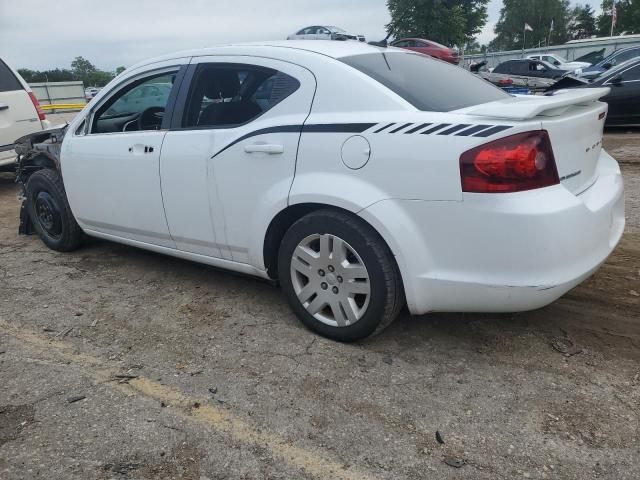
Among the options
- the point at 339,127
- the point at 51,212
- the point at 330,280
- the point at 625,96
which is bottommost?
the point at 330,280

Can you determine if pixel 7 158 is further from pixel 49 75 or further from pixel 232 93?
pixel 49 75

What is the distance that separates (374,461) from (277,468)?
1.26 ft

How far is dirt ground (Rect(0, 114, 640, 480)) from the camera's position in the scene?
216cm

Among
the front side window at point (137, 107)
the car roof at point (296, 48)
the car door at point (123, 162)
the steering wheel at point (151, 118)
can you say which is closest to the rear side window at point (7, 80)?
the car door at point (123, 162)

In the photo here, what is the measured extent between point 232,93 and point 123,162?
3.31ft

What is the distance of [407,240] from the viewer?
261cm

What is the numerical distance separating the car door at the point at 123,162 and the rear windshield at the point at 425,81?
134cm

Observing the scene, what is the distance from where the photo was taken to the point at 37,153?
473 cm

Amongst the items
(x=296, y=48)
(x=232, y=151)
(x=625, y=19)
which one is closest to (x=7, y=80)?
(x=232, y=151)

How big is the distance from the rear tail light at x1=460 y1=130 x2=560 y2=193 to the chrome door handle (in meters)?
1.02

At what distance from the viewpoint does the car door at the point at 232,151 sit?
2994 mm

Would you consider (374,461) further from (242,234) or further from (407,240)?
(242,234)

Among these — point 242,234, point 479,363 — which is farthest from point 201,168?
point 479,363

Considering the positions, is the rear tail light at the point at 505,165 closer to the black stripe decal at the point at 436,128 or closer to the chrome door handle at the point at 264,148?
the black stripe decal at the point at 436,128
